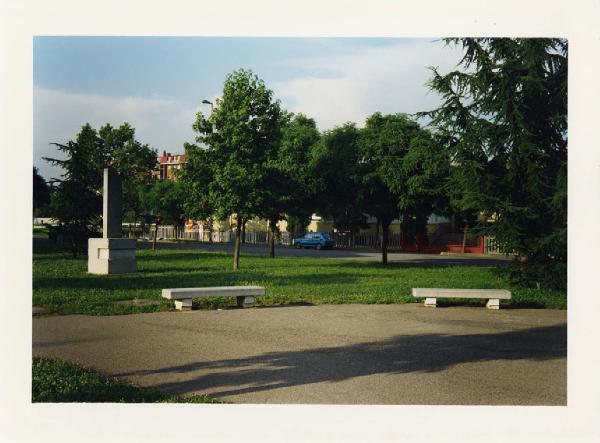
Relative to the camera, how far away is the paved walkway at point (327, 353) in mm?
7148

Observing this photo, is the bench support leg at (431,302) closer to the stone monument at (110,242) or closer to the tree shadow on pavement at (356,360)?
the tree shadow on pavement at (356,360)

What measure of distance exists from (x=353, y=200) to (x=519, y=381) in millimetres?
17173

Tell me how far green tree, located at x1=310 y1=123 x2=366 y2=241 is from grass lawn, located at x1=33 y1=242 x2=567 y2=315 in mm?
2559

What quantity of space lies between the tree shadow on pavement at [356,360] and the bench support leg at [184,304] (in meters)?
4.18

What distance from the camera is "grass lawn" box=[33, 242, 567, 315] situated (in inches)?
512

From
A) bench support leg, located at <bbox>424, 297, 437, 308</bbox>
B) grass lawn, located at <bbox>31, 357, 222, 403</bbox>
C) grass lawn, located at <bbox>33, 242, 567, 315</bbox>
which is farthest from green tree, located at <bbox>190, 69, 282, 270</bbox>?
grass lawn, located at <bbox>31, 357, 222, 403</bbox>

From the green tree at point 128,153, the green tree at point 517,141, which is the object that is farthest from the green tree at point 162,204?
the green tree at point 517,141
